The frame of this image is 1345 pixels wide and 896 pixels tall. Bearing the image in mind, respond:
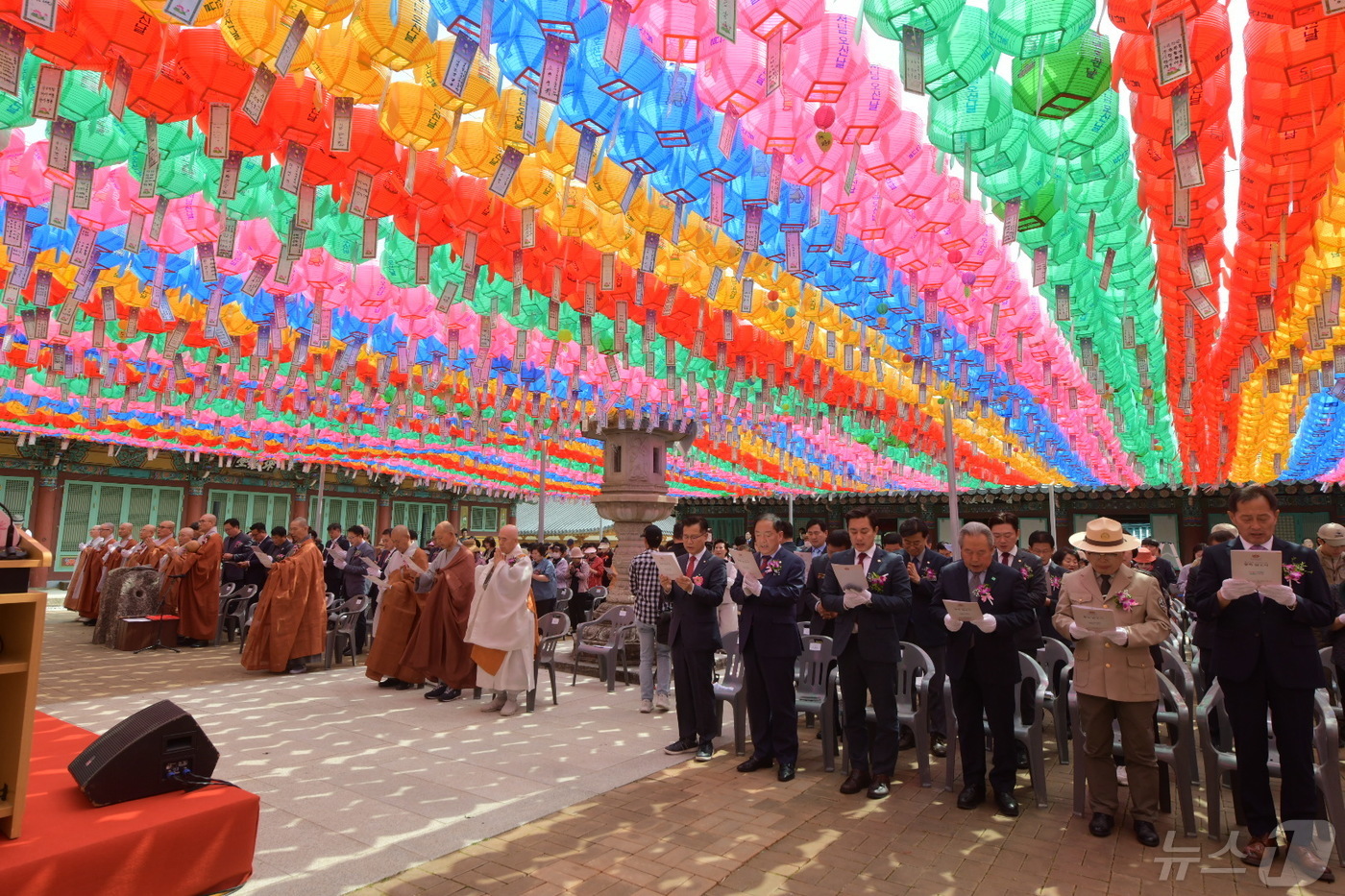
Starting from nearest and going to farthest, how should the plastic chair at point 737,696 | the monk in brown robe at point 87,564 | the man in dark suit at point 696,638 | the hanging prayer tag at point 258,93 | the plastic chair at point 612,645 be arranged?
1. the hanging prayer tag at point 258,93
2. the man in dark suit at point 696,638
3. the plastic chair at point 737,696
4. the plastic chair at point 612,645
5. the monk in brown robe at point 87,564

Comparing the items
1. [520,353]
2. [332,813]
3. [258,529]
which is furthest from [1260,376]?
[258,529]

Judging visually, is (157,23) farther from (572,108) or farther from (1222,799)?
(1222,799)

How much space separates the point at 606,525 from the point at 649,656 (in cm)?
3502

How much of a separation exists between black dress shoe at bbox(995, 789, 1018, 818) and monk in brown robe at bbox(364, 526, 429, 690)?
5.63 metres

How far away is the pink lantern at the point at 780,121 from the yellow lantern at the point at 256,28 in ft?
8.15

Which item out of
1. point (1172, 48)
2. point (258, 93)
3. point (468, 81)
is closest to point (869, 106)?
point (1172, 48)

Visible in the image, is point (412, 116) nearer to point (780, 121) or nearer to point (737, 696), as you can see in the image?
point (780, 121)

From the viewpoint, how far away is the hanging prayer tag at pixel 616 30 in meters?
3.61

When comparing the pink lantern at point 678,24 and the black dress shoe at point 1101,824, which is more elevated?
the pink lantern at point 678,24

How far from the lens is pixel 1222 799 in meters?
4.49

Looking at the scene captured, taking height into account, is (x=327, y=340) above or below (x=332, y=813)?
above

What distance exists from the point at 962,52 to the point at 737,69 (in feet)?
3.66

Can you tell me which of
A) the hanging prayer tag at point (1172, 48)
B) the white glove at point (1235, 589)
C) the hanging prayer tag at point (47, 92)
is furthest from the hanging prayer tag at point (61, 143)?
the white glove at point (1235, 589)

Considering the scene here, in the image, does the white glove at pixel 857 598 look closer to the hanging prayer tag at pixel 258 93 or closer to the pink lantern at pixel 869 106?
the pink lantern at pixel 869 106
